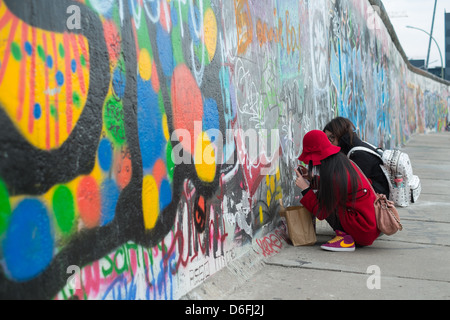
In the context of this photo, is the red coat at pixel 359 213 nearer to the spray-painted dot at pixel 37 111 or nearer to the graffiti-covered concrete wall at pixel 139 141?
the graffiti-covered concrete wall at pixel 139 141

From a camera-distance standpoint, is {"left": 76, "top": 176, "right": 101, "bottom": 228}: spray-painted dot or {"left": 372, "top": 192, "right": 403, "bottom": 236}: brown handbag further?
{"left": 372, "top": 192, "right": 403, "bottom": 236}: brown handbag

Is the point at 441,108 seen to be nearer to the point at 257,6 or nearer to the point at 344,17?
the point at 344,17

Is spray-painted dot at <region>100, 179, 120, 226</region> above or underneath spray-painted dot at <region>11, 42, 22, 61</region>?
underneath

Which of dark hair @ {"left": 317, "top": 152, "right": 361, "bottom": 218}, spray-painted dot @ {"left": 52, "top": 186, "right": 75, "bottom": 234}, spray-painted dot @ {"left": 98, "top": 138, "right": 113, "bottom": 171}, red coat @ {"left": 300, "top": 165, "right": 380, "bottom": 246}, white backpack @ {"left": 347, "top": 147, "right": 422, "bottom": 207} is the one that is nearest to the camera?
spray-painted dot @ {"left": 52, "top": 186, "right": 75, "bottom": 234}

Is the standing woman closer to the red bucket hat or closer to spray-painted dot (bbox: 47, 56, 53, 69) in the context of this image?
the red bucket hat

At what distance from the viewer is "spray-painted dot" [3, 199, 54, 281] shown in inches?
78.5

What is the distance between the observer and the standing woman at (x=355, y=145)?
5442 mm

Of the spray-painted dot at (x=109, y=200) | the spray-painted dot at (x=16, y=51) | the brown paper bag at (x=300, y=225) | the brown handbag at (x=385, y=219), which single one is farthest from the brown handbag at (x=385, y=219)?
the spray-painted dot at (x=16, y=51)

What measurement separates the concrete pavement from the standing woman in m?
0.59

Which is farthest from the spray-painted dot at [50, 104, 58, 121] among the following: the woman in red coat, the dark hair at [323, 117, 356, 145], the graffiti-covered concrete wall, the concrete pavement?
the dark hair at [323, 117, 356, 145]

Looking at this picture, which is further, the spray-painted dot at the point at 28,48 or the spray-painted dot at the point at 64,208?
the spray-painted dot at the point at 64,208

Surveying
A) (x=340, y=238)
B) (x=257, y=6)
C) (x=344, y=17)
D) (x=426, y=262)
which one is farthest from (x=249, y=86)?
(x=344, y=17)

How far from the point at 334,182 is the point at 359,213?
392mm
